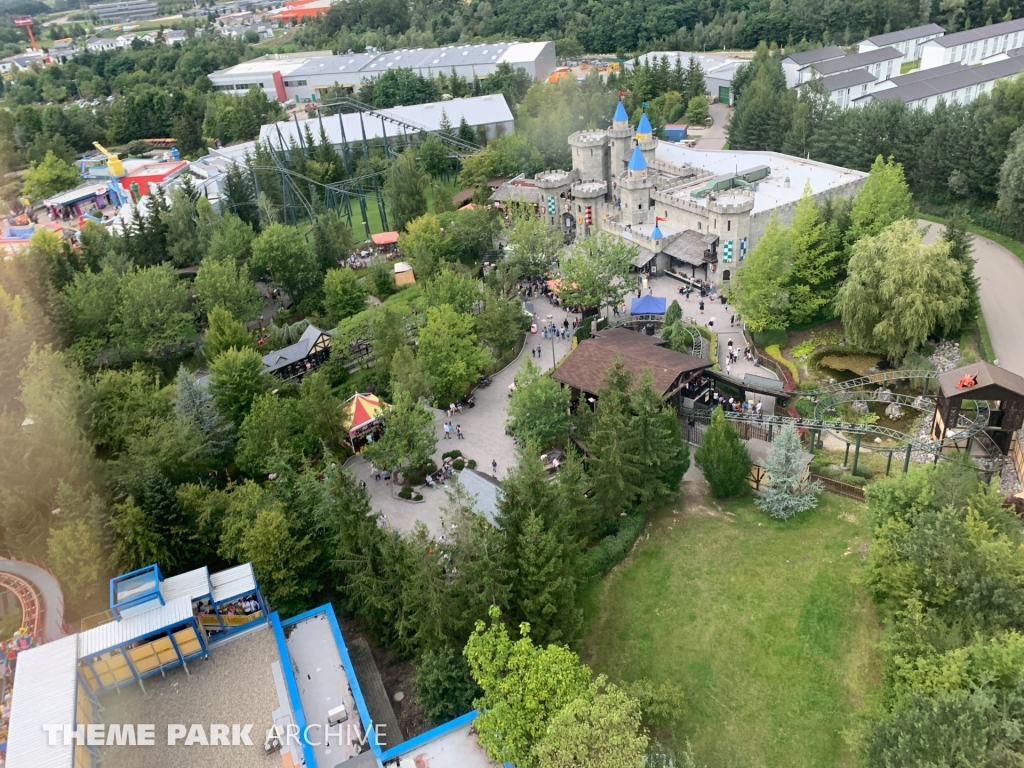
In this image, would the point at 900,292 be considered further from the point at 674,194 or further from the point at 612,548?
the point at 612,548

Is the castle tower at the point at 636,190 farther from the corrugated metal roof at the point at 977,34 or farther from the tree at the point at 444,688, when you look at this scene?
the corrugated metal roof at the point at 977,34

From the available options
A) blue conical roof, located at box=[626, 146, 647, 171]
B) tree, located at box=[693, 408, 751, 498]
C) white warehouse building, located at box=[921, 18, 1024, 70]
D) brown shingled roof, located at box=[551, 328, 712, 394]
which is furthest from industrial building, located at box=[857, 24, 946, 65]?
tree, located at box=[693, 408, 751, 498]

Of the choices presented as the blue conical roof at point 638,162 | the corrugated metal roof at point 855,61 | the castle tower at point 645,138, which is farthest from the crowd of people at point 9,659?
the corrugated metal roof at point 855,61

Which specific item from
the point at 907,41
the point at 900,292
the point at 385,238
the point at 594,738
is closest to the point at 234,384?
the point at 594,738

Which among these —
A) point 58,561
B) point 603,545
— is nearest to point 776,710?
point 603,545

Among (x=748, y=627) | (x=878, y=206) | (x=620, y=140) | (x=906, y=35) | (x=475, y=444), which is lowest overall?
(x=748, y=627)
